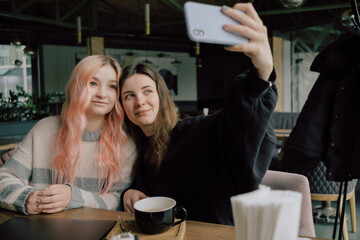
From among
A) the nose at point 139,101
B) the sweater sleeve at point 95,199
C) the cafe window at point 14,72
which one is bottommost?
the sweater sleeve at point 95,199

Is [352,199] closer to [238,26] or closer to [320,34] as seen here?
[238,26]

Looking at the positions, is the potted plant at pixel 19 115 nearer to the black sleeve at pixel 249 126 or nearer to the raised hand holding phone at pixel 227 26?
the black sleeve at pixel 249 126

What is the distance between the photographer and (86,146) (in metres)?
1.57

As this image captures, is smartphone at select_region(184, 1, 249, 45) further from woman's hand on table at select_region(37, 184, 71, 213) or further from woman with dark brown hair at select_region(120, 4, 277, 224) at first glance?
woman's hand on table at select_region(37, 184, 71, 213)

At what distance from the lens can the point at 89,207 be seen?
4.35ft

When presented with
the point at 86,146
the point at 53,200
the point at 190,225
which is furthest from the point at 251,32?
the point at 86,146

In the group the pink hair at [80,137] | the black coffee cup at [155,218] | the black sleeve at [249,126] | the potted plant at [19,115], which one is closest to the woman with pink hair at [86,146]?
the pink hair at [80,137]

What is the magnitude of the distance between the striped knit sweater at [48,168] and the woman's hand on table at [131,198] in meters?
0.07

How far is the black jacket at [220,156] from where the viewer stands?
3.09ft

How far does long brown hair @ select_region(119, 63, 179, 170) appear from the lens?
147 cm

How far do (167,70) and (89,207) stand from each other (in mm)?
13746

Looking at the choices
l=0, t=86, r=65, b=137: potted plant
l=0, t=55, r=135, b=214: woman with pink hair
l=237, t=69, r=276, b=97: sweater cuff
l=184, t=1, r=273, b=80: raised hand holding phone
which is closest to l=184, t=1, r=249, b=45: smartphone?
l=184, t=1, r=273, b=80: raised hand holding phone

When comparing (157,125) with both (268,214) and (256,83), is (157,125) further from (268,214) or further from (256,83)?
(268,214)

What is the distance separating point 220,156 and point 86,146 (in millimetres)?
717
